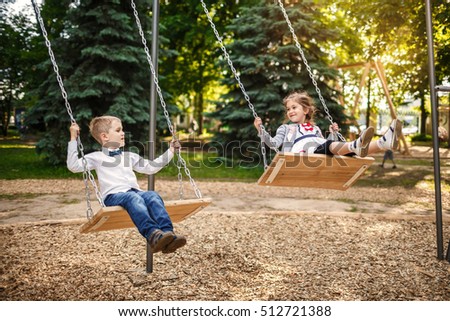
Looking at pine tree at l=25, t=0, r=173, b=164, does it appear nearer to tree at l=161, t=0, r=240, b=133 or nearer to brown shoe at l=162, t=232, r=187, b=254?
tree at l=161, t=0, r=240, b=133

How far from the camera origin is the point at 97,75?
37.4ft

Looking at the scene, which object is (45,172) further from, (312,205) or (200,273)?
(200,273)

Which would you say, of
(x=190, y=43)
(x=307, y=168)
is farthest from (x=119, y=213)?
(x=190, y=43)

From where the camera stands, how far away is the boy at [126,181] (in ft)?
10.3

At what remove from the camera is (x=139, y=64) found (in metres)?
12.1

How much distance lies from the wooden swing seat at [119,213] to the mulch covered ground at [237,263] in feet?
2.69

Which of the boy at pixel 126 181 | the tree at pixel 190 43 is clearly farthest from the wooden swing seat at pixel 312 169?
the tree at pixel 190 43

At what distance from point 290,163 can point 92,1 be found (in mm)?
10126

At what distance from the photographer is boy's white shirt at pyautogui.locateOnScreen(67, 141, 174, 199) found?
3539 mm

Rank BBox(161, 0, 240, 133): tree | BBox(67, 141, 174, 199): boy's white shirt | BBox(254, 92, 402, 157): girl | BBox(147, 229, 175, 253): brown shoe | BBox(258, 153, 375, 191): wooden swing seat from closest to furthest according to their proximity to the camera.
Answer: BBox(147, 229, 175, 253): brown shoe < BBox(67, 141, 174, 199): boy's white shirt < BBox(258, 153, 375, 191): wooden swing seat < BBox(254, 92, 402, 157): girl < BBox(161, 0, 240, 133): tree

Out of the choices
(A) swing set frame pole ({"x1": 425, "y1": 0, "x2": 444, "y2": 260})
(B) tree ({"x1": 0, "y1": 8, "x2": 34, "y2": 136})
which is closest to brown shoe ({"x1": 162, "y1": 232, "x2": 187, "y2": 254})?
(A) swing set frame pole ({"x1": 425, "y1": 0, "x2": 444, "y2": 260})

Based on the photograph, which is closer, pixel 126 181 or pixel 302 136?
pixel 126 181

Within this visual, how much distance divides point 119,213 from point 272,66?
394 inches

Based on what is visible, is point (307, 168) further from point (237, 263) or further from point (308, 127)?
point (237, 263)
